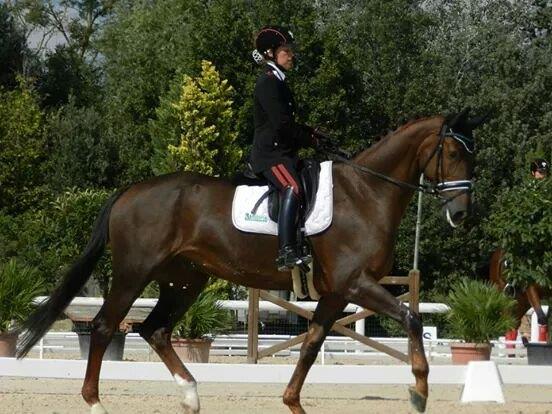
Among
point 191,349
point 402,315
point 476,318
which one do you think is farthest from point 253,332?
point 402,315

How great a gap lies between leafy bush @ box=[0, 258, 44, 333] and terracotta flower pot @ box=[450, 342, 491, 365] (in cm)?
476

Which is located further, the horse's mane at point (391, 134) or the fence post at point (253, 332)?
the fence post at point (253, 332)

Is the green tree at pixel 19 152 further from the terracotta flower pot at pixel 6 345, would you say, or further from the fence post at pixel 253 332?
the terracotta flower pot at pixel 6 345

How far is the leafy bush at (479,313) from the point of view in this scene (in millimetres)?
12414

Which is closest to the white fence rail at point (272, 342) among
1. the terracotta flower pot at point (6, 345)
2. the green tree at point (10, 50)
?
the terracotta flower pot at point (6, 345)

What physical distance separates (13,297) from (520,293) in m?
7.43

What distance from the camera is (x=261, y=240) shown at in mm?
8602

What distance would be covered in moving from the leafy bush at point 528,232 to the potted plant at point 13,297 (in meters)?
5.67

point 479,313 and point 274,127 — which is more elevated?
point 274,127

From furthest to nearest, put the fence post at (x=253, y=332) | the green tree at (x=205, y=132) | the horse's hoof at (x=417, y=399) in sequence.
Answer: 1. the green tree at (x=205, y=132)
2. the fence post at (x=253, y=332)
3. the horse's hoof at (x=417, y=399)

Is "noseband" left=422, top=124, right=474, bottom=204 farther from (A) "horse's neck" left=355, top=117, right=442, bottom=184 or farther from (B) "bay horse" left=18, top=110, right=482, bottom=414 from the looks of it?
(A) "horse's neck" left=355, top=117, right=442, bottom=184

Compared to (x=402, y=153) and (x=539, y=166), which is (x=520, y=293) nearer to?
(x=539, y=166)

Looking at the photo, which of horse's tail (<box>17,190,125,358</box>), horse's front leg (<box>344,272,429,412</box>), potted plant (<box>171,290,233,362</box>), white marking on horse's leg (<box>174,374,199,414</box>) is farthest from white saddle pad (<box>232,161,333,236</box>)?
potted plant (<box>171,290,233,362</box>)

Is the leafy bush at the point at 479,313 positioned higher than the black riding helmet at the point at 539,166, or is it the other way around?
the black riding helmet at the point at 539,166
